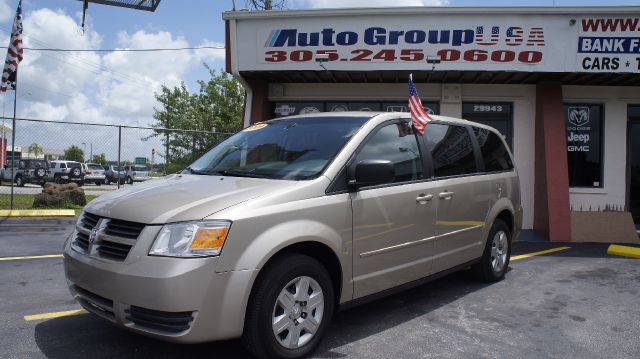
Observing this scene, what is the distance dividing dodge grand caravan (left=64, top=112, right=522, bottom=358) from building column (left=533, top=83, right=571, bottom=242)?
511 centimetres

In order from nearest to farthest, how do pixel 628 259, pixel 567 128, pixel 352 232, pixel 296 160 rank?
pixel 352 232
pixel 296 160
pixel 628 259
pixel 567 128

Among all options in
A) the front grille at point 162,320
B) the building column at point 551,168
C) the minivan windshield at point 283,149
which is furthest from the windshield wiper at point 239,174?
the building column at point 551,168

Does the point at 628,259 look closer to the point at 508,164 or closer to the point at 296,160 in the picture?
the point at 508,164

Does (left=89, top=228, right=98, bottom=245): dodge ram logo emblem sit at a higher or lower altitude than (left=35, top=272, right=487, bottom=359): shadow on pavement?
higher

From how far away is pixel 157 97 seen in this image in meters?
30.3

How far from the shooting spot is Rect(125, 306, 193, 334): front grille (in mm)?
2828

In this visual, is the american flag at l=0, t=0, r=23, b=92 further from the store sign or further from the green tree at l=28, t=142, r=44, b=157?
the store sign

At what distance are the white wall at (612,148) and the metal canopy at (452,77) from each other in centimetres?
20

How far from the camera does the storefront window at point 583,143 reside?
10.2 meters

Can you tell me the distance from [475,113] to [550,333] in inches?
282

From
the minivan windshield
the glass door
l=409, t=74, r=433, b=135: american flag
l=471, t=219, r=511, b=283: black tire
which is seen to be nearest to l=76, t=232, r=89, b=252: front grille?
the minivan windshield

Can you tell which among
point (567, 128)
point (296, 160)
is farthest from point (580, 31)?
point (296, 160)

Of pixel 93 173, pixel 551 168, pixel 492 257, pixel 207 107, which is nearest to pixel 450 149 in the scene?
pixel 492 257

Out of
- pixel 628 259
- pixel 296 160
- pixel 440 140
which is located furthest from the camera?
pixel 628 259
